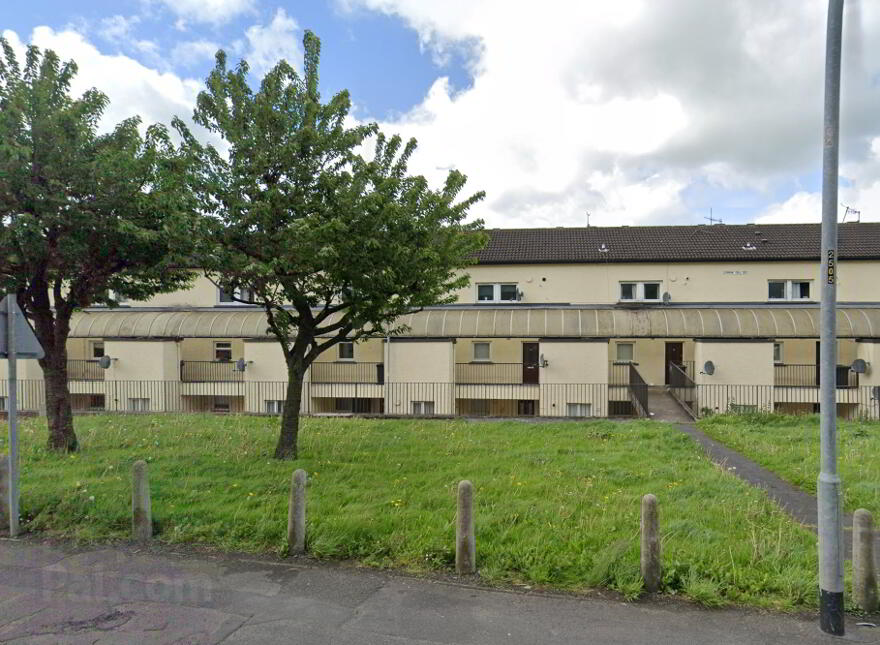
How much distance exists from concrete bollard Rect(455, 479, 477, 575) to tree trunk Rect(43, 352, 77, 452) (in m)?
8.79

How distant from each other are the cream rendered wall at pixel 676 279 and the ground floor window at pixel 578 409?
5.43 meters

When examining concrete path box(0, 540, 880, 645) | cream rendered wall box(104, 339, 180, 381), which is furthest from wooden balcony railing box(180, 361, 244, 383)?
concrete path box(0, 540, 880, 645)

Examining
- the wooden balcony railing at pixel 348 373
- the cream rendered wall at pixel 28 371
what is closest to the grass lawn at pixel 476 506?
the wooden balcony railing at pixel 348 373

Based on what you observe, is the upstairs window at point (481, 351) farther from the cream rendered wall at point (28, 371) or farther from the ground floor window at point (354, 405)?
the cream rendered wall at point (28, 371)

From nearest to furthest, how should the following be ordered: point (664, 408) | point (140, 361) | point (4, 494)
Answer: point (4, 494) → point (664, 408) → point (140, 361)

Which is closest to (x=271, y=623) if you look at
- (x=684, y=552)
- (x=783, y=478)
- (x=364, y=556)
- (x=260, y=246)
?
(x=364, y=556)

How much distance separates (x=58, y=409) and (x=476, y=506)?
854cm

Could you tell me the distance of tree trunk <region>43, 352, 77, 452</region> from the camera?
10.4 m

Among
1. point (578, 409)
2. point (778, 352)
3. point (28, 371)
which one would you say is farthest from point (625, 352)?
point (28, 371)

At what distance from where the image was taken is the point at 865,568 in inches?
179

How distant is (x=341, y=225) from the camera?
768 cm

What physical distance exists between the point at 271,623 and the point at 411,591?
1242mm

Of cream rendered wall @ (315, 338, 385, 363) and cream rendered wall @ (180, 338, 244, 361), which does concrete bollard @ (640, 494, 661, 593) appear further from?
cream rendered wall @ (180, 338, 244, 361)

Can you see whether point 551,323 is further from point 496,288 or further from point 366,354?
point 366,354
